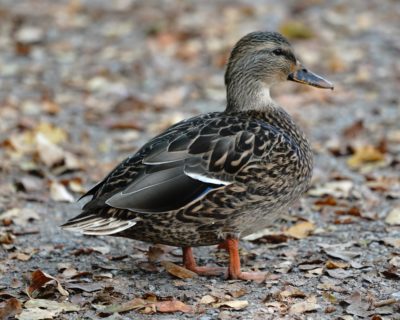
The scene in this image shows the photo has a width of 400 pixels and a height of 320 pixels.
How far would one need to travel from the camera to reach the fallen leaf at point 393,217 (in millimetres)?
5859

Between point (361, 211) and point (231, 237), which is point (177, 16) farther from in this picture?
point (231, 237)

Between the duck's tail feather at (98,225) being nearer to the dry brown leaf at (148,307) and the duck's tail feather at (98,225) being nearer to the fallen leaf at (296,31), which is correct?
the dry brown leaf at (148,307)

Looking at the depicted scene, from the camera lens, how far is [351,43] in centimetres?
1082

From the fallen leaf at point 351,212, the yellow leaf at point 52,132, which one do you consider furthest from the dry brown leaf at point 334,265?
the yellow leaf at point 52,132

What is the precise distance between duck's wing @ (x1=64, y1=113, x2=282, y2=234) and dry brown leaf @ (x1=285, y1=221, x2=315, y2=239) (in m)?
0.95

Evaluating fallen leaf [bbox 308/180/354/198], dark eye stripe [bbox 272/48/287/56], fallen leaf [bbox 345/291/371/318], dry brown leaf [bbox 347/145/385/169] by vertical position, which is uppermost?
dark eye stripe [bbox 272/48/287/56]

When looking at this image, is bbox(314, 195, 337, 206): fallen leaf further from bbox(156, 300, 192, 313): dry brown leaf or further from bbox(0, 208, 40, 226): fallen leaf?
bbox(156, 300, 192, 313): dry brown leaf

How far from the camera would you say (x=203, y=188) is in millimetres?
4707

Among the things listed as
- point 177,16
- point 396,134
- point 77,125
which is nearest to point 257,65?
point 396,134

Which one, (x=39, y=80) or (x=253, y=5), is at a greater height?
(x=253, y=5)

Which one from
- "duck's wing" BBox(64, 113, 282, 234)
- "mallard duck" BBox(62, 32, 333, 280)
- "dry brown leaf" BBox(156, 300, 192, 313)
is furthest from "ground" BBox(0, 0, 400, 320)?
"duck's wing" BBox(64, 113, 282, 234)

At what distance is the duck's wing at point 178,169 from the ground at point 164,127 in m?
0.46

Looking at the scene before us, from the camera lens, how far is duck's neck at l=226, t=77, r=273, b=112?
5496 mm

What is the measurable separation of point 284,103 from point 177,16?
325 cm
